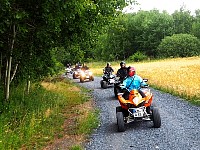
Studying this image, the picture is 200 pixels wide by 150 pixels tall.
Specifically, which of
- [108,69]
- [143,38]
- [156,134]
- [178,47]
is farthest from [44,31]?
[143,38]

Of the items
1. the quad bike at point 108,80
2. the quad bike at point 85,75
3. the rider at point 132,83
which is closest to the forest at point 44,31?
the rider at point 132,83

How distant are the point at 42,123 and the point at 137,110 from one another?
11.0ft

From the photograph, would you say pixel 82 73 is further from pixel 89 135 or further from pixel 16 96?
pixel 89 135

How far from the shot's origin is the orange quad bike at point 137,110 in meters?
10.1

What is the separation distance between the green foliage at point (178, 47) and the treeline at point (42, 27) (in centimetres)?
7361

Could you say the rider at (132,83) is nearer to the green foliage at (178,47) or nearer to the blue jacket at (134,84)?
the blue jacket at (134,84)

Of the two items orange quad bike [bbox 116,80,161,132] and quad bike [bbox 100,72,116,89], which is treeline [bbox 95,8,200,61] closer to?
quad bike [bbox 100,72,116,89]

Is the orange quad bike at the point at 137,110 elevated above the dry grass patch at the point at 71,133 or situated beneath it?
elevated above

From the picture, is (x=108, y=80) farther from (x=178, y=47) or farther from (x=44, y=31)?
(x=178, y=47)

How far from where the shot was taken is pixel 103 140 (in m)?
9.52

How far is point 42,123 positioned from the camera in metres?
11.7

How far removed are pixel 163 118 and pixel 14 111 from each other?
15.9 ft

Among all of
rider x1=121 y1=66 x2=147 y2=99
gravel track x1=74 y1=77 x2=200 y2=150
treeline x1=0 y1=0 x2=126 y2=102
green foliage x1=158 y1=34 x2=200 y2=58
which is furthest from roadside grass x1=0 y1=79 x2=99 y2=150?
green foliage x1=158 y1=34 x2=200 y2=58

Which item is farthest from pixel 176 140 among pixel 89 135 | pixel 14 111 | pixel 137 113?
pixel 14 111
